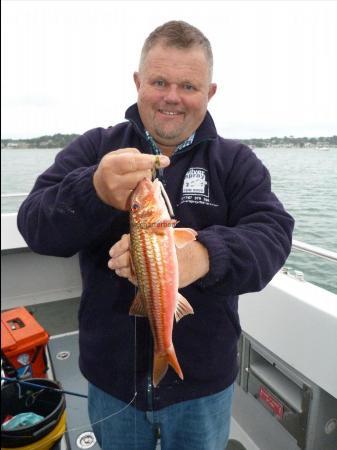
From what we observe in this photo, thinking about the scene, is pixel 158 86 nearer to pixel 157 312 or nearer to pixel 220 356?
pixel 157 312

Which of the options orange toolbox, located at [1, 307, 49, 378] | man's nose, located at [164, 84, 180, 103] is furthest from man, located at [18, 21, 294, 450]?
orange toolbox, located at [1, 307, 49, 378]

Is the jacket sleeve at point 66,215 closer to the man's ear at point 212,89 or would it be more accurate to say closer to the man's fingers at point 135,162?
the man's fingers at point 135,162

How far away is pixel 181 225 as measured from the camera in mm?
2172

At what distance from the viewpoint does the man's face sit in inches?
78.7

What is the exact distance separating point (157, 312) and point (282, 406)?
1.96 meters

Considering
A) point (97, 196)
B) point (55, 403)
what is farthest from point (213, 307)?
point (55, 403)

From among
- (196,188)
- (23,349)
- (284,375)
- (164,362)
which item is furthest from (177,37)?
(23,349)

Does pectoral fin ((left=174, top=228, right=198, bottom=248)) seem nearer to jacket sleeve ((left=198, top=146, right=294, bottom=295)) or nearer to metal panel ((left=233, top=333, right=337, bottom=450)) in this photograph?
jacket sleeve ((left=198, top=146, right=294, bottom=295))

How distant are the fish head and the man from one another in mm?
383

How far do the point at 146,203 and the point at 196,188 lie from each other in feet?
2.01

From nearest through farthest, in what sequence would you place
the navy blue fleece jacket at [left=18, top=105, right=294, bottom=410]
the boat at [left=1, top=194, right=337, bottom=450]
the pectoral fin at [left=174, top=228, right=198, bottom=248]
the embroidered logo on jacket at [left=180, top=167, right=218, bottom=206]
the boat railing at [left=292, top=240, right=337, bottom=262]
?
the pectoral fin at [left=174, top=228, right=198, bottom=248]
the navy blue fleece jacket at [left=18, top=105, right=294, bottom=410]
the embroidered logo on jacket at [left=180, top=167, right=218, bottom=206]
the boat at [left=1, top=194, right=337, bottom=450]
the boat railing at [left=292, top=240, right=337, bottom=262]

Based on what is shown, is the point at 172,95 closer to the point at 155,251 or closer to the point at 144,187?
the point at 144,187

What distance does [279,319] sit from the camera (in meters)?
3.01

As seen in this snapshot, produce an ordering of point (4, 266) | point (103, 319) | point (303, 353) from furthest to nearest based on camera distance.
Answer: point (4, 266)
point (303, 353)
point (103, 319)
